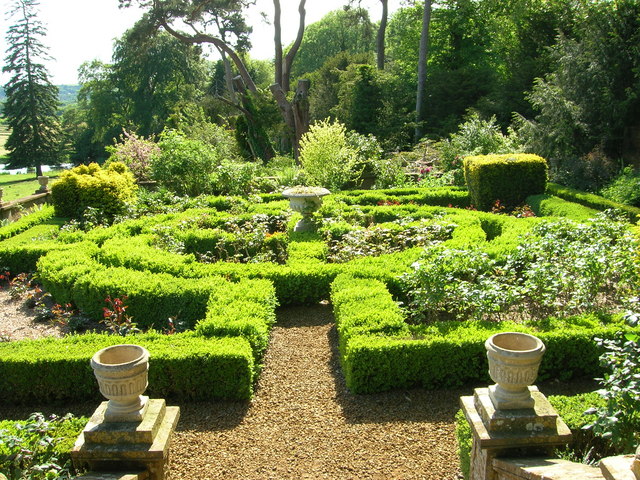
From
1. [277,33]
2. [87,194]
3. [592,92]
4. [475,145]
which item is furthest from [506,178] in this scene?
[277,33]

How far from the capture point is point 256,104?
70.2 feet

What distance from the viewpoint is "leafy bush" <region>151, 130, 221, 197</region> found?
44.5 feet

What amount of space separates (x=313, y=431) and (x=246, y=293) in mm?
2325

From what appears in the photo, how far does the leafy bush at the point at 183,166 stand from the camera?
13578 millimetres

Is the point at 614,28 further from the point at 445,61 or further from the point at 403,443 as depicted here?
the point at 445,61

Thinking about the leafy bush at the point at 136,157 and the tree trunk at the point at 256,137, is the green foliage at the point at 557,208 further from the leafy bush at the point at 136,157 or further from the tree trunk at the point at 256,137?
the leafy bush at the point at 136,157

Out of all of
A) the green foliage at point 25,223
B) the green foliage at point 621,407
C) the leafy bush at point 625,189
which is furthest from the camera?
the green foliage at point 25,223

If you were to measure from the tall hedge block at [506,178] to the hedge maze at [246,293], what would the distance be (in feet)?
2.57

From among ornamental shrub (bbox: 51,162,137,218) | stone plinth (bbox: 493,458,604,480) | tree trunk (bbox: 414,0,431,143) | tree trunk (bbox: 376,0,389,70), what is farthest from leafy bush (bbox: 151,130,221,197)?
tree trunk (bbox: 376,0,389,70)

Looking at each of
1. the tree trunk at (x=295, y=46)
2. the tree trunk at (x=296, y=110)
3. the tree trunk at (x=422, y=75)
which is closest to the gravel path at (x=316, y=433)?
the tree trunk at (x=296, y=110)

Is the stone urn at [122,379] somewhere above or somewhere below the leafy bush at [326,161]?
below

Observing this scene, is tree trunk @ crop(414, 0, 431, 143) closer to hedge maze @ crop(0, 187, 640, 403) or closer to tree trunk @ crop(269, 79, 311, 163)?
tree trunk @ crop(269, 79, 311, 163)

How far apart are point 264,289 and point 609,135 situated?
11.1m

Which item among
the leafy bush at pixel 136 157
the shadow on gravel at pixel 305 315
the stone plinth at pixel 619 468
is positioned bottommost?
the shadow on gravel at pixel 305 315
